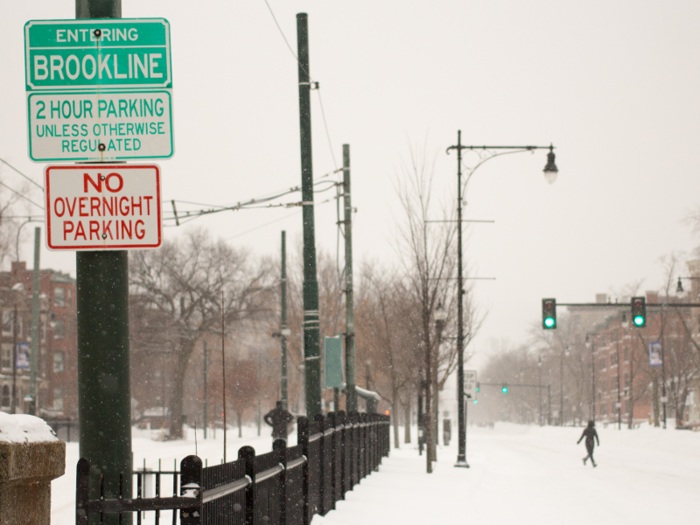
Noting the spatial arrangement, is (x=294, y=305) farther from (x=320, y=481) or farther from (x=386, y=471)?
(x=320, y=481)

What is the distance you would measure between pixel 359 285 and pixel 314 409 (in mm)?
42764

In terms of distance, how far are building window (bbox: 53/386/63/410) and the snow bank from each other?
7597 cm

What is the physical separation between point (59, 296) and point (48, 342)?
23.1 feet

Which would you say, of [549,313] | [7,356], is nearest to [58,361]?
[7,356]

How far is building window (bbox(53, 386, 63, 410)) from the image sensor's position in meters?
74.9

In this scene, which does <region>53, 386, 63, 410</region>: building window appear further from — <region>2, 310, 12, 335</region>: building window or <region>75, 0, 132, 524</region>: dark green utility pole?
<region>75, 0, 132, 524</region>: dark green utility pole

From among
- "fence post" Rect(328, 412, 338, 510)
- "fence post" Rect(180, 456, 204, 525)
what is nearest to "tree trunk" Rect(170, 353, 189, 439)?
"fence post" Rect(328, 412, 338, 510)

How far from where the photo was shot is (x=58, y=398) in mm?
75500

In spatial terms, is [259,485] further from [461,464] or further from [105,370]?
[461,464]

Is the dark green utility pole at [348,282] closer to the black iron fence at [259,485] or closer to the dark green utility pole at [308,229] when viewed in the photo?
the black iron fence at [259,485]

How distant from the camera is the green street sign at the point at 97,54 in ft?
14.0

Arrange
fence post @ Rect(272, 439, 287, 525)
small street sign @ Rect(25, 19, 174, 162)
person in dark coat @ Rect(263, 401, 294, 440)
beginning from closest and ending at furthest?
small street sign @ Rect(25, 19, 174, 162) → fence post @ Rect(272, 439, 287, 525) → person in dark coat @ Rect(263, 401, 294, 440)

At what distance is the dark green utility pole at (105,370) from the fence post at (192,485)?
1.17 feet

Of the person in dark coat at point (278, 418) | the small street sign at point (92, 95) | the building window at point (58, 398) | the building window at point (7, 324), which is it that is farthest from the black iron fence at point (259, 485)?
the building window at point (58, 398)
